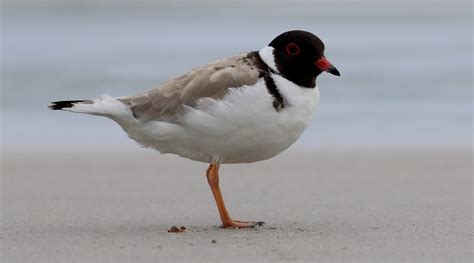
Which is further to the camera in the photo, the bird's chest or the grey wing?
the grey wing

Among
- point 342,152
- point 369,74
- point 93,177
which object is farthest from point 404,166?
point 369,74

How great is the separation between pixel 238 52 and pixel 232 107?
10.3m

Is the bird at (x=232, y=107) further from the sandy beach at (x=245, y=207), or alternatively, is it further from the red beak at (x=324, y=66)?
the sandy beach at (x=245, y=207)

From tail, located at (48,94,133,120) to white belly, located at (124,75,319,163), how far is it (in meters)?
0.20

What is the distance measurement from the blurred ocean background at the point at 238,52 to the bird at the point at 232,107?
13.8ft

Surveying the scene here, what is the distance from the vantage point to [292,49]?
5.90 m

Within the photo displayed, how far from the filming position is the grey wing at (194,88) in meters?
5.66

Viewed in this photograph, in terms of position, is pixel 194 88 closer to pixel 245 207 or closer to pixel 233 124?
pixel 233 124

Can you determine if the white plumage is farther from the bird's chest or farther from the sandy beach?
the sandy beach

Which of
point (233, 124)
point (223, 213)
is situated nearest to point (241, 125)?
point (233, 124)

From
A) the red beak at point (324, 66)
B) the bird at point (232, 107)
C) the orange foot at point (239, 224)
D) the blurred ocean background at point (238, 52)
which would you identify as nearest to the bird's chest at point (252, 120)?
the bird at point (232, 107)

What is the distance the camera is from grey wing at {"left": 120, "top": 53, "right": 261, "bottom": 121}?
566 cm

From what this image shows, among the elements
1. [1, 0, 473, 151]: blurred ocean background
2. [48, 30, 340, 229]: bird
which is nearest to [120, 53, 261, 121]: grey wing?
[48, 30, 340, 229]: bird

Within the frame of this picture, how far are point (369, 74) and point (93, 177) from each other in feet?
22.3
